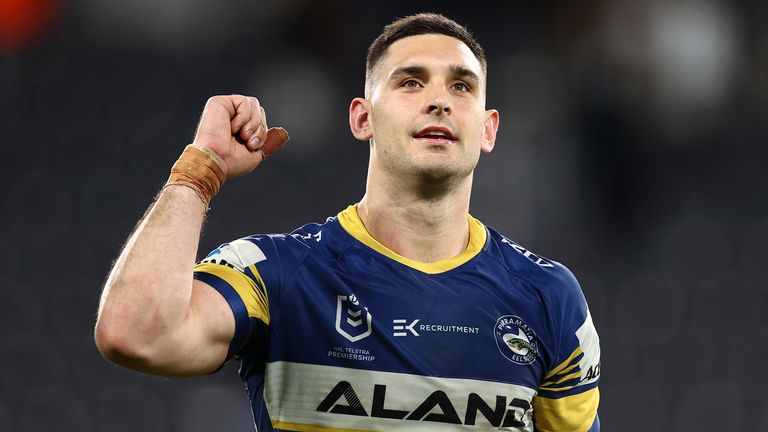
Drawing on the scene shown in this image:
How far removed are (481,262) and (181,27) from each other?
462 cm

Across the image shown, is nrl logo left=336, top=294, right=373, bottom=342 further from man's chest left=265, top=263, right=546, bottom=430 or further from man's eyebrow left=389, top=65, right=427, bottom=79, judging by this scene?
man's eyebrow left=389, top=65, right=427, bottom=79

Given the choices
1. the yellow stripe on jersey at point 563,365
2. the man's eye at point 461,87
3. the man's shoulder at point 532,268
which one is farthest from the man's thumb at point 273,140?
the yellow stripe on jersey at point 563,365

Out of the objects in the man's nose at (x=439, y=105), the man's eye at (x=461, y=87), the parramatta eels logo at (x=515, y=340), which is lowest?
the parramatta eels logo at (x=515, y=340)

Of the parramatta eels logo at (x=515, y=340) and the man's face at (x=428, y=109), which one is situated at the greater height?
the man's face at (x=428, y=109)

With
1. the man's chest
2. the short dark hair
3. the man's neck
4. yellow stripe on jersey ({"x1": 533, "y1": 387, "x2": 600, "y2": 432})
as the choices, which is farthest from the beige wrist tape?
yellow stripe on jersey ({"x1": 533, "y1": 387, "x2": 600, "y2": 432})

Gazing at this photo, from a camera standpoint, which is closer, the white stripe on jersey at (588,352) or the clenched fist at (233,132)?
the clenched fist at (233,132)

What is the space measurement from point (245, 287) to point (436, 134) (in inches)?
27.4

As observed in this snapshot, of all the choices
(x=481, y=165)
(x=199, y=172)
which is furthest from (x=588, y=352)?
(x=481, y=165)

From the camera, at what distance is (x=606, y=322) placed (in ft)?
21.6

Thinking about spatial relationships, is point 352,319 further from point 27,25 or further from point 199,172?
point 27,25

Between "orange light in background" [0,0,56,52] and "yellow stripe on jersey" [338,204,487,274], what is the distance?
4731mm

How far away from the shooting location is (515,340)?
2.49 meters

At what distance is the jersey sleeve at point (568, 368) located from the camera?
2.57m

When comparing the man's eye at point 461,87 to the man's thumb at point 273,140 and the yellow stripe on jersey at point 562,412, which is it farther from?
the yellow stripe on jersey at point 562,412
